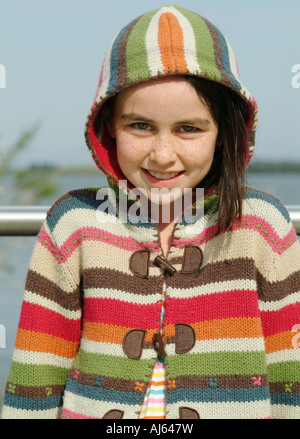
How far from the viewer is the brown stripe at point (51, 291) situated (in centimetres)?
158

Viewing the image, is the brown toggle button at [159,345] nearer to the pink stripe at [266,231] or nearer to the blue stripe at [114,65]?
the pink stripe at [266,231]

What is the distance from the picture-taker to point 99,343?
4.96 feet

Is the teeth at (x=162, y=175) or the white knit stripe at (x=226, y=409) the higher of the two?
the teeth at (x=162, y=175)

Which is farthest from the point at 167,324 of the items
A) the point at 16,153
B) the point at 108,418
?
the point at 16,153

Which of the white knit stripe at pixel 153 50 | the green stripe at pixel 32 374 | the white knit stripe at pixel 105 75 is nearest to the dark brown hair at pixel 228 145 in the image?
the white knit stripe at pixel 153 50

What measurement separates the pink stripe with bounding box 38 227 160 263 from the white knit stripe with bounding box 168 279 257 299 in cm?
12

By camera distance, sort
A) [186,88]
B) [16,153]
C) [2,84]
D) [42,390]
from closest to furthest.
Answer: [186,88]
[42,390]
[2,84]
[16,153]

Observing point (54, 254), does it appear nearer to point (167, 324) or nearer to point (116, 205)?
point (116, 205)

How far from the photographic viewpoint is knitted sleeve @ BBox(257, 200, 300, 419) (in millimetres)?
1504

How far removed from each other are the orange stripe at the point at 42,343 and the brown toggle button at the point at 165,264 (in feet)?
0.98

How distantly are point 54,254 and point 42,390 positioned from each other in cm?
32

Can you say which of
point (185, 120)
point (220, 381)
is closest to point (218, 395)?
point (220, 381)

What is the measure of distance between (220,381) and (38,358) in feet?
1.43
